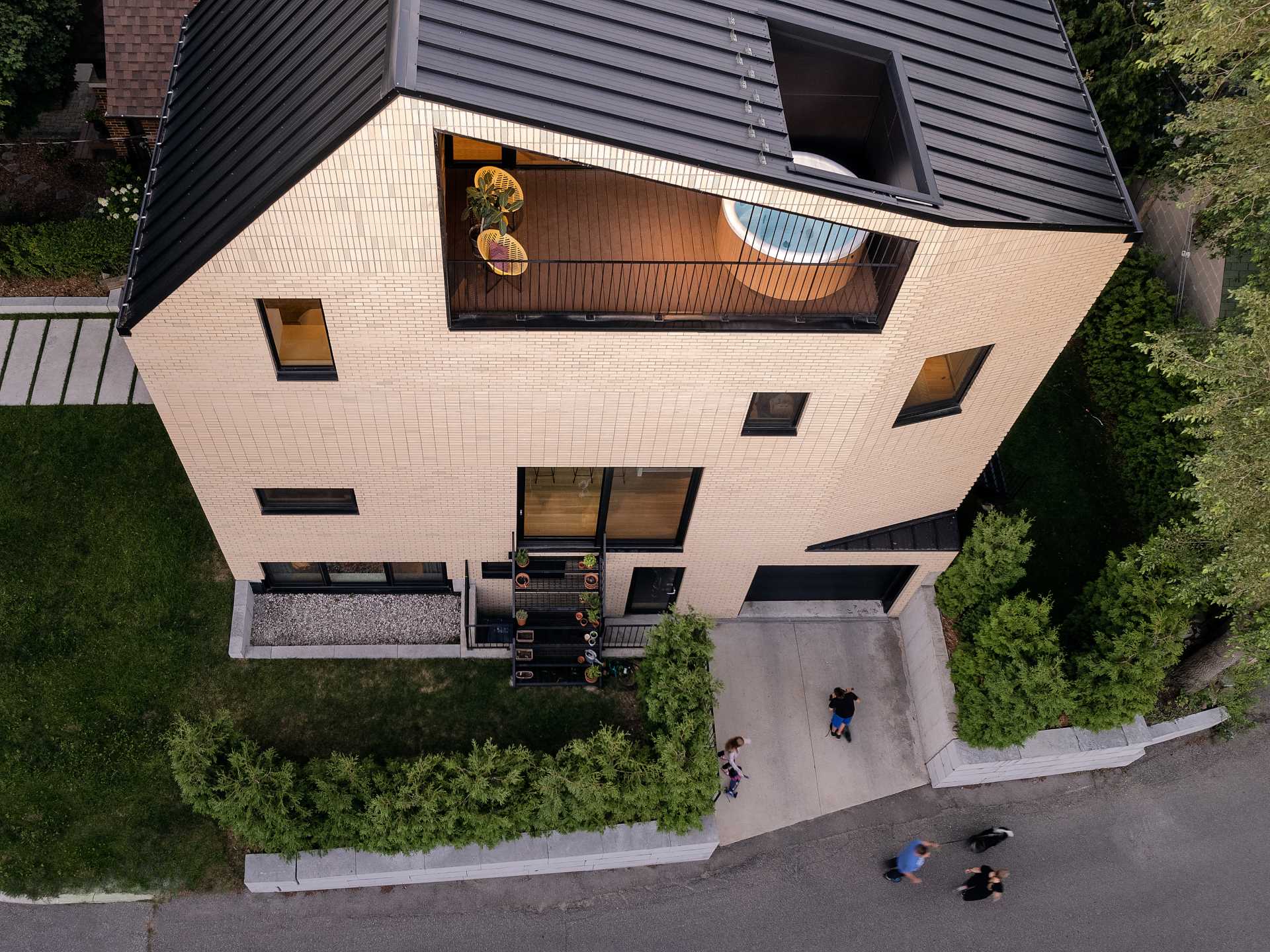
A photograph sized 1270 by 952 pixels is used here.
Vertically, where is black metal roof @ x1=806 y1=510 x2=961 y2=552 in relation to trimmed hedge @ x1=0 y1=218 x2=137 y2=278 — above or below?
below

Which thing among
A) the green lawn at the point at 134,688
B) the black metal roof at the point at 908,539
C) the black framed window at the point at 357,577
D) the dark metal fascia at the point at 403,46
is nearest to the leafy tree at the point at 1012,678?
the black metal roof at the point at 908,539

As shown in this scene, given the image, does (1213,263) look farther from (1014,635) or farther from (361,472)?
(361,472)

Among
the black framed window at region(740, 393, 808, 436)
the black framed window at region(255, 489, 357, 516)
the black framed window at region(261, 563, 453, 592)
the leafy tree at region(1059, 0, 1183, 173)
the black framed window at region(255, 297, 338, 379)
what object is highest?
the leafy tree at region(1059, 0, 1183, 173)

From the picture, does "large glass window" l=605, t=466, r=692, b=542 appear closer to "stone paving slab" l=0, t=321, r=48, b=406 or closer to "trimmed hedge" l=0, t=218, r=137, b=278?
"trimmed hedge" l=0, t=218, r=137, b=278

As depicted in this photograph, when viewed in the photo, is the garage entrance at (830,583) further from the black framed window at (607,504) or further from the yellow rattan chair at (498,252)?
Answer: the yellow rattan chair at (498,252)

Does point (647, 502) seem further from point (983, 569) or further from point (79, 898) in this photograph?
point (79, 898)

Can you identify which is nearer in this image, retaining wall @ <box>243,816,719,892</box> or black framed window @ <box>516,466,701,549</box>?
black framed window @ <box>516,466,701,549</box>

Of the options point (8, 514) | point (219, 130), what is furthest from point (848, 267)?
point (8, 514)

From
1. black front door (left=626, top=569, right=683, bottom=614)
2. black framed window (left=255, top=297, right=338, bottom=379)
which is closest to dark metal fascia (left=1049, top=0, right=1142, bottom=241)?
black front door (left=626, top=569, right=683, bottom=614)
